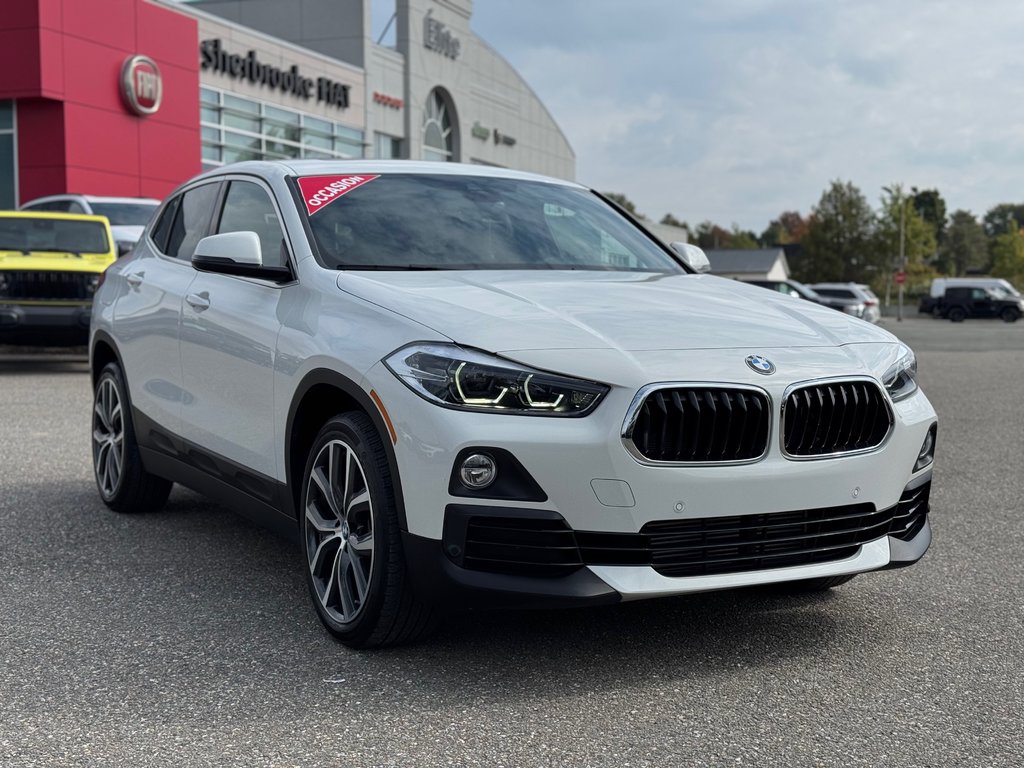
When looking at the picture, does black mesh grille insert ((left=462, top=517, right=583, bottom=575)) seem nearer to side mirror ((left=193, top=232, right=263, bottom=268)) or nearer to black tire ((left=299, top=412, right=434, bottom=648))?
black tire ((left=299, top=412, right=434, bottom=648))

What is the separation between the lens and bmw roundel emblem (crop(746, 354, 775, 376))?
3.77m

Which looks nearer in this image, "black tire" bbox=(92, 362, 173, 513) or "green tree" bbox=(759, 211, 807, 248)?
"black tire" bbox=(92, 362, 173, 513)

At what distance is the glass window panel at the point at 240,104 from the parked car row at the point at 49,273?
22780mm

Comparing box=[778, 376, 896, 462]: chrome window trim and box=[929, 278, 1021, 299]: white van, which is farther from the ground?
box=[778, 376, 896, 462]: chrome window trim

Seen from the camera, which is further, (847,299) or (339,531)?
(847,299)

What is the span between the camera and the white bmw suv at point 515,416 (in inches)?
141

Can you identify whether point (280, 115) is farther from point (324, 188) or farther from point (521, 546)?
point (521, 546)

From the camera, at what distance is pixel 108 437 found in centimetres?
653

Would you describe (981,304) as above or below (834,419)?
below

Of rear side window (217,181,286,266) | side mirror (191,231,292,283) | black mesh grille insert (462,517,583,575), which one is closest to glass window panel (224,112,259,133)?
rear side window (217,181,286,266)

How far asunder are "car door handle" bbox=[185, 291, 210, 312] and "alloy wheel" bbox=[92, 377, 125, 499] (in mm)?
1172

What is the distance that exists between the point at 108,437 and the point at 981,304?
5580cm

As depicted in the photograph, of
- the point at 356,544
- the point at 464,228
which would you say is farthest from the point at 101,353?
the point at 356,544

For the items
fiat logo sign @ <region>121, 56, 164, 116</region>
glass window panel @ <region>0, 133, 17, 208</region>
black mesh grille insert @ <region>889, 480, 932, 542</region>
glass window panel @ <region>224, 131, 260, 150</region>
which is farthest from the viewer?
glass window panel @ <region>224, 131, 260, 150</region>
